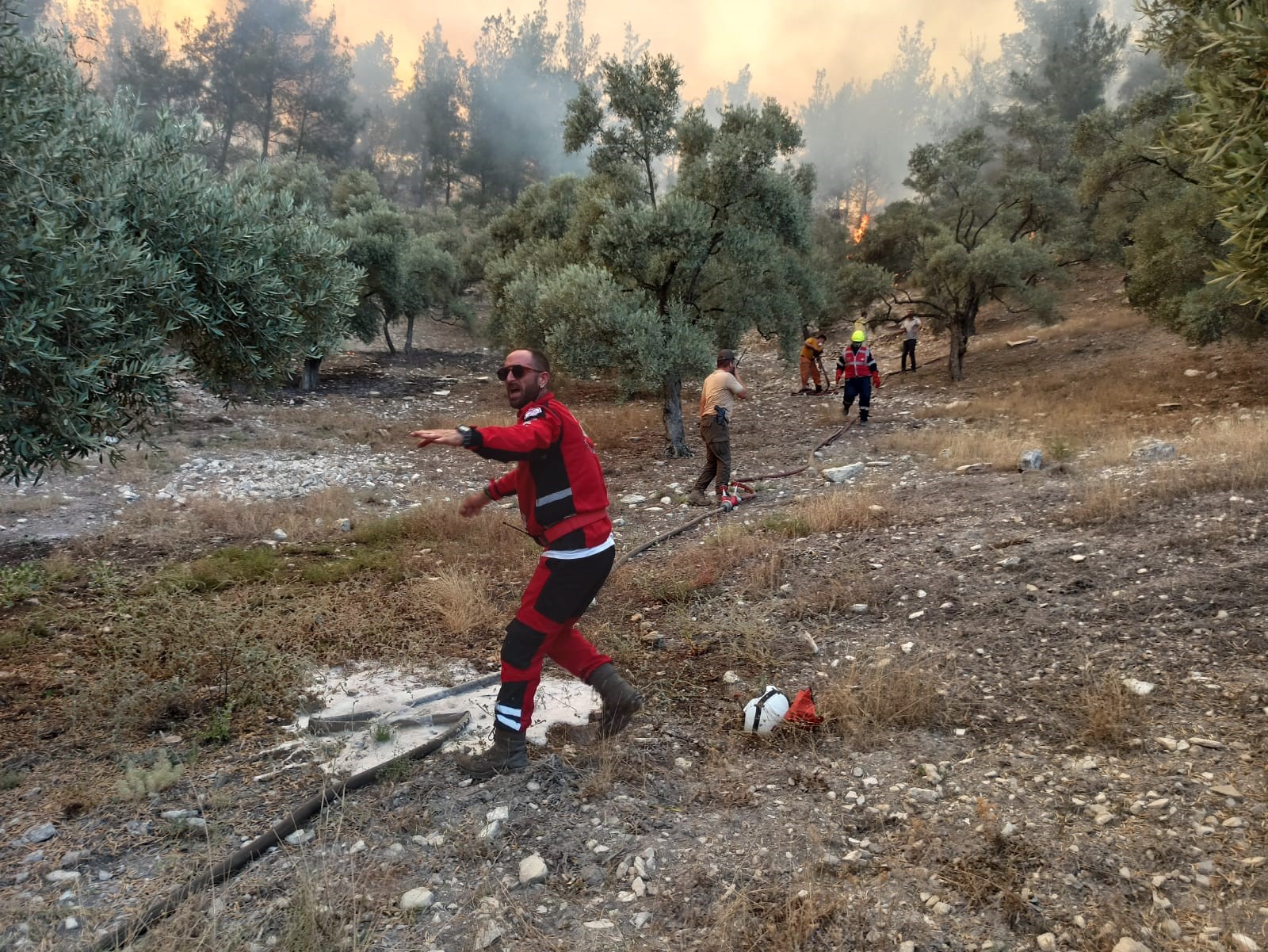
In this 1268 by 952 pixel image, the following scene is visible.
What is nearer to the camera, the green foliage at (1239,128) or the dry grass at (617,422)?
the green foliage at (1239,128)

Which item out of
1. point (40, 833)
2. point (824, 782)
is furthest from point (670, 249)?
point (40, 833)

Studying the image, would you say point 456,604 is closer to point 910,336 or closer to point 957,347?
point 957,347

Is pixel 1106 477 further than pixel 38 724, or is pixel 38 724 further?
pixel 1106 477

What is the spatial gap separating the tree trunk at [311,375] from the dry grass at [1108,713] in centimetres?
2160

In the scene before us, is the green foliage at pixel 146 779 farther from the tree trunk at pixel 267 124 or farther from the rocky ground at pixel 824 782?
the tree trunk at pixel 267 124

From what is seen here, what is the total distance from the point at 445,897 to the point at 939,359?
83.7 ft

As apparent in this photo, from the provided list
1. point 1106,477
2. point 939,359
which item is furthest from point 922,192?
point 1106,477

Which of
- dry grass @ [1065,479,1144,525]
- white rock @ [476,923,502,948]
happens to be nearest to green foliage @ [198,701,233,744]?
white rock @ [476,923,502,948]

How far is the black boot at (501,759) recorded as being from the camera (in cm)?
423

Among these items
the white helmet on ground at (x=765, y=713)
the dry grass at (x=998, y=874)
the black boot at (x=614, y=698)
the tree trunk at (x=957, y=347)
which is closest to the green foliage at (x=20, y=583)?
the black boot at (x=614, y=698)

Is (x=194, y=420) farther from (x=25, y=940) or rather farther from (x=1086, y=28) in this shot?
(x=1086, y=28)

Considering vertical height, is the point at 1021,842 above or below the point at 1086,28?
below

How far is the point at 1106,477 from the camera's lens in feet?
29.2

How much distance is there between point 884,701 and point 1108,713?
3.96 ft
